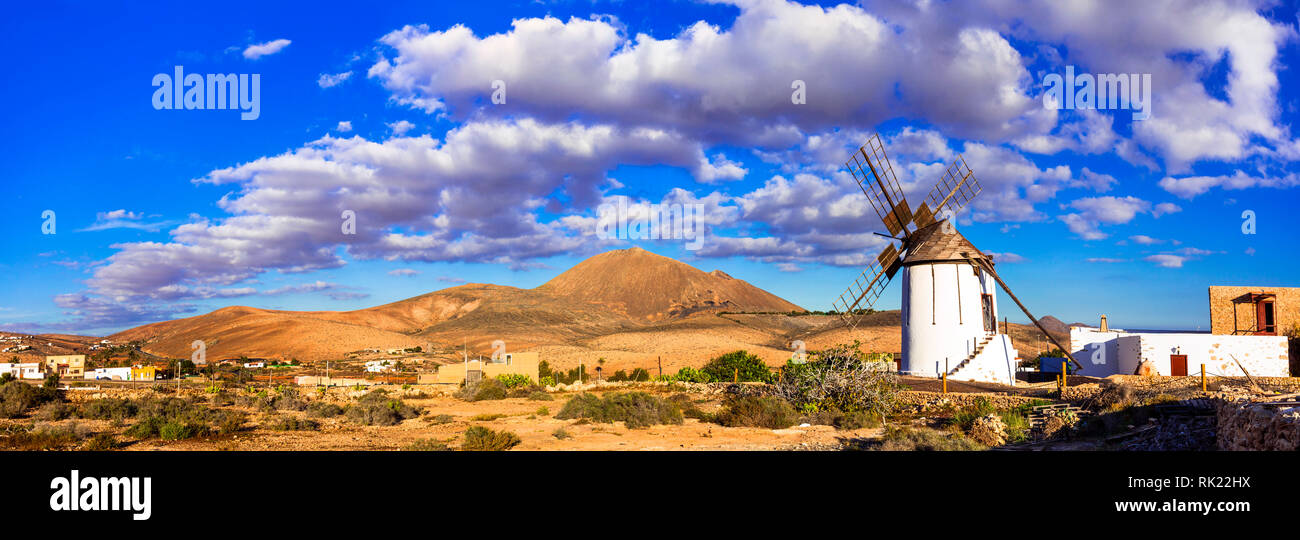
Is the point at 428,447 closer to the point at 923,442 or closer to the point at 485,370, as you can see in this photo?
the point at 923,442

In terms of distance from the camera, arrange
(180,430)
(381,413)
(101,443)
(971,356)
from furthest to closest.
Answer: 1. (971,356)
2. (381,413)
3. (180,430)
4. (101,443)

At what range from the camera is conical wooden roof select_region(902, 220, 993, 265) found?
1085 inches

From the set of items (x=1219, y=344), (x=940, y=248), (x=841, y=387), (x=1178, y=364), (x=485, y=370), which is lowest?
(x=485, y=370)

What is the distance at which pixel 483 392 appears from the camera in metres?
30.7

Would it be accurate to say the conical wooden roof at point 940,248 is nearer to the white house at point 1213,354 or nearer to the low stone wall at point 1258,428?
the white house at point 1213,354

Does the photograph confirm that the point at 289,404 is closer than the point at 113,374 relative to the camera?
Yes

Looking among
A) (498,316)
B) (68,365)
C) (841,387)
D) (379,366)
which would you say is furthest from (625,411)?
(498,316)

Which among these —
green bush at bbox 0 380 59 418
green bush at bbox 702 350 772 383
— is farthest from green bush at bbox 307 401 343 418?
green bush at bbox 702 350 772 383

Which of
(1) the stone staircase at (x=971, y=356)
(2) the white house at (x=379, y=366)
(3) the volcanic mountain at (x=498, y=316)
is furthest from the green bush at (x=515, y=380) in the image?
(3) the volcanic mountain at (x=498, y=316)

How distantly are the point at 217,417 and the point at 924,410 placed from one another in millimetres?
21213

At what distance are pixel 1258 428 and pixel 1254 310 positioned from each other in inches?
980

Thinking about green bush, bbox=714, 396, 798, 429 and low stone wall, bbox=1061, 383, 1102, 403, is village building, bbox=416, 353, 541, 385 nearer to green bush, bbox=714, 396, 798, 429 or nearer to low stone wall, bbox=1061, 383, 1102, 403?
green bush, bbox=714, 396, 798, 429
